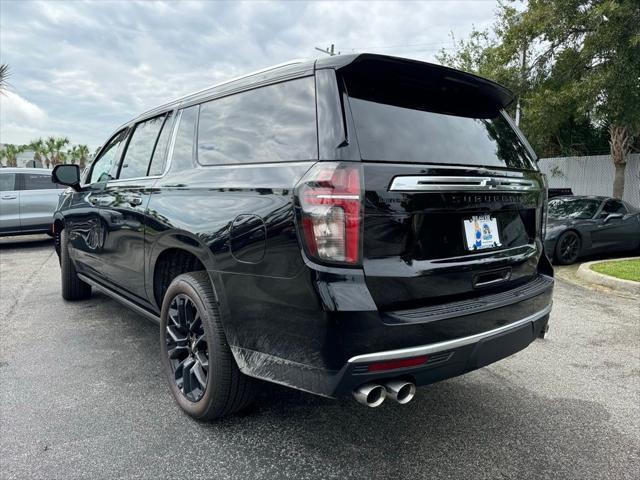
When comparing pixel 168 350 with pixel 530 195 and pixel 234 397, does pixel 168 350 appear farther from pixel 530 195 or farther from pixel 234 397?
pixel 530 195

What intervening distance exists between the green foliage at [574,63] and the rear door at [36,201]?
482 inches

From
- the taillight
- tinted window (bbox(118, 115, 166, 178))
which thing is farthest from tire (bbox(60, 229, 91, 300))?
the taillight

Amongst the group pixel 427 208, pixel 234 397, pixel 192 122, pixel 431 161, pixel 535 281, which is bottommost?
pixel 234 397

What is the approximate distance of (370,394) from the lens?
1.97 meters

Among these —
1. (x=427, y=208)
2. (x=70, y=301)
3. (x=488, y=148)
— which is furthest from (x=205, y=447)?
(x=70, y=301)

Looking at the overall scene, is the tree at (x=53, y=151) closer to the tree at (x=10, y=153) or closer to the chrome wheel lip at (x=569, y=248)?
the tree at (x=10, y=153)

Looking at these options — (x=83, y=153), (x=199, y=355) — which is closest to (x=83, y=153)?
(x=83, y=153)

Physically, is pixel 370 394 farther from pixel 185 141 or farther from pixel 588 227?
pixel 588 227

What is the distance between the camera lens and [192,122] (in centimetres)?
306

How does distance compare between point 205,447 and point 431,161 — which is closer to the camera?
point 431,161

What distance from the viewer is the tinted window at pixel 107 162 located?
4219mm

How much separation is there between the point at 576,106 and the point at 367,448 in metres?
12.6

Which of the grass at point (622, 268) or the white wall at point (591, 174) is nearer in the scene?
the grass at point (622, 268)

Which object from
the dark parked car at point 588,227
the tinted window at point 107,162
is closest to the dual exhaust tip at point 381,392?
the tinted window at point 107,162
